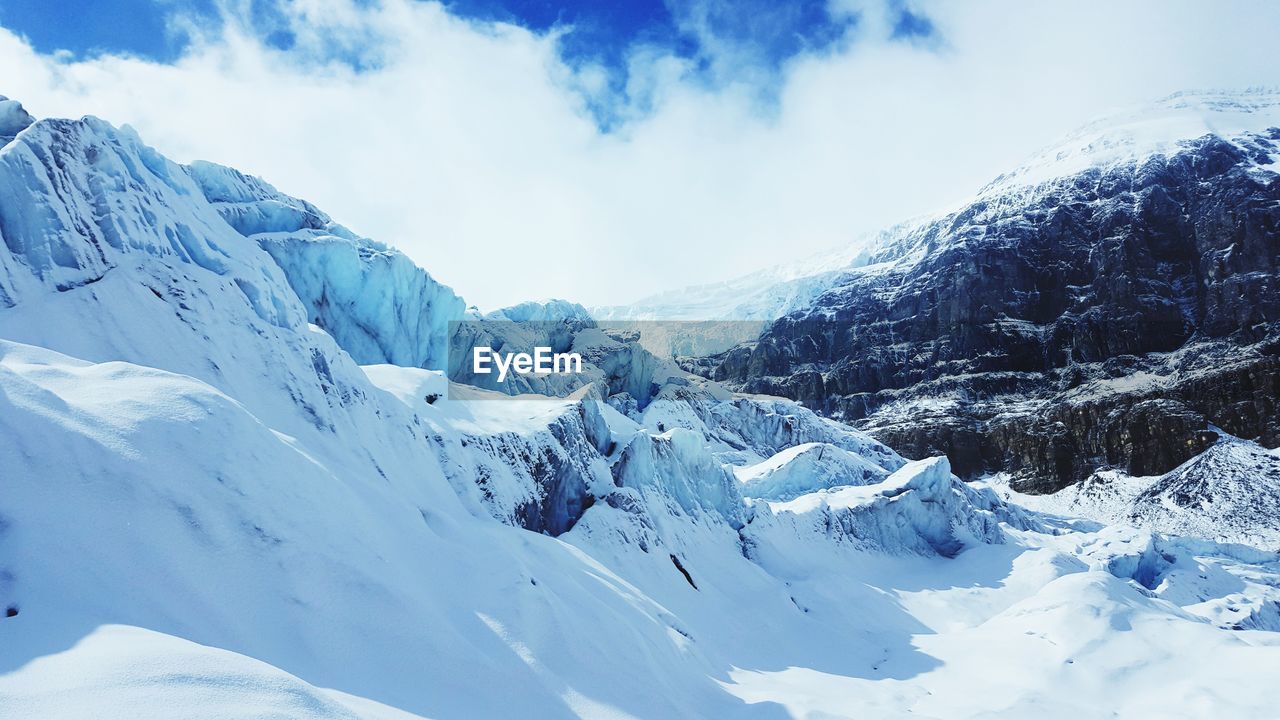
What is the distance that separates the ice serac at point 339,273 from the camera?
4562 centimetres

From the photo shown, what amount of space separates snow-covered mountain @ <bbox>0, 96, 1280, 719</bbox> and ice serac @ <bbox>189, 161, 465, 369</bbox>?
0.30 metres

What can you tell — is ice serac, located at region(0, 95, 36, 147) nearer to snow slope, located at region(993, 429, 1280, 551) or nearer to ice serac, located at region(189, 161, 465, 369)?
ice serac, located at region(189, 161, 465, 369)

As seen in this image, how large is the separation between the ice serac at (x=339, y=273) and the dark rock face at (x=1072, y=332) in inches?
3634

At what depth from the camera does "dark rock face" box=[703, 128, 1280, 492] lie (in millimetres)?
108188

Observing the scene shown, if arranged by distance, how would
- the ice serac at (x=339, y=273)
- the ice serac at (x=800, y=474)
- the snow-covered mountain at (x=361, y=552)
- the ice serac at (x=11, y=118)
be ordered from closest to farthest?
the snow-covered mountain at (x=361, y=552), the ice serac at (x=11, y=118), the ice serac at (x=339, y=273), the ice serac at (x=800, y=474)

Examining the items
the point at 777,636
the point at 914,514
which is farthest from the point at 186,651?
the point at 914,514

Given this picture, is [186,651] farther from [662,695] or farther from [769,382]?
[769,382]

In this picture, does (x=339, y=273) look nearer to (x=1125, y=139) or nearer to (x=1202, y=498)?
(x=1202, y=498)

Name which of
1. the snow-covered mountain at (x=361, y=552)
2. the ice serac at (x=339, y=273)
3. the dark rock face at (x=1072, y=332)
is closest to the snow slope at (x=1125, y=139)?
the dark rock face at (x=1072, y=332)

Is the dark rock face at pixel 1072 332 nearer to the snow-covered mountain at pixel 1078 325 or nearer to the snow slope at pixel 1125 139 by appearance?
the snow-covered mountain at pixel 1078 325

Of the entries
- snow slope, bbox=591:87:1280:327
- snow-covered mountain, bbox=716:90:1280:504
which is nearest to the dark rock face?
snow-covered mountain, bbox=716:90:1280:504

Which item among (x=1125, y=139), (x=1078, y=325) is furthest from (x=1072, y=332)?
(x=1125, y=139)

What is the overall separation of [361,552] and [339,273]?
128 feet

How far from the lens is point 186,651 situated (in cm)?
805
